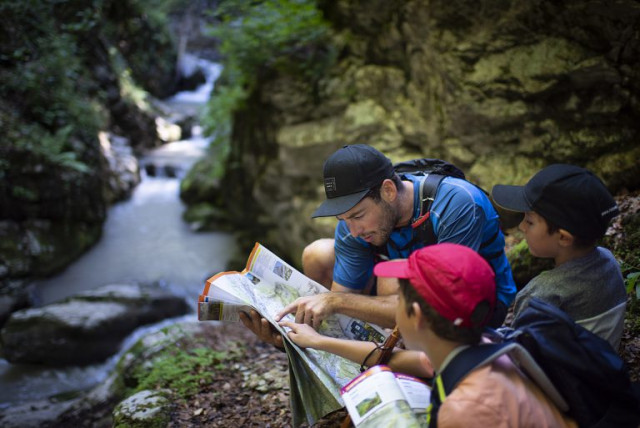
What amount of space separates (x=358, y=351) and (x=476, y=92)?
3.58m

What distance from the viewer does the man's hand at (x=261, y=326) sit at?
8.38 feet

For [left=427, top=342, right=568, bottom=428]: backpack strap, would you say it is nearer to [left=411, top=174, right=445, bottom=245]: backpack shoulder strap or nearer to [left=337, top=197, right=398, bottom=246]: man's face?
[left=411, top=174, right=445, bottom=245]: backpack shoulder strap

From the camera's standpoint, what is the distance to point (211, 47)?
26.3 meters

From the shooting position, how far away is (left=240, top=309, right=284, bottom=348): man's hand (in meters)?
2.55

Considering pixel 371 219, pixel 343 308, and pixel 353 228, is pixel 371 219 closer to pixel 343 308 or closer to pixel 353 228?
pixel 353 228

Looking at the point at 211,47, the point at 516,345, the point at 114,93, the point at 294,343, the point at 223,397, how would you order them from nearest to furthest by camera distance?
1. the point at 516,345
2. the point at 294,343
3. the point at 223,397
4. the point at 114,93
5. the point at 211,47

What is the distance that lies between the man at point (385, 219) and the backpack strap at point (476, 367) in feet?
2.23

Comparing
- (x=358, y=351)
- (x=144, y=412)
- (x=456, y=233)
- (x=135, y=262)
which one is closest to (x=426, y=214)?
(x=456, y=233)

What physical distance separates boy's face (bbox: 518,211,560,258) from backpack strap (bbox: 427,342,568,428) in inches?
23.9

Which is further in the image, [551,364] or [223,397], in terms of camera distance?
[223,397]

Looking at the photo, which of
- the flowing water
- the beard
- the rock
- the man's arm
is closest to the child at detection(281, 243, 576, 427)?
the man's arm

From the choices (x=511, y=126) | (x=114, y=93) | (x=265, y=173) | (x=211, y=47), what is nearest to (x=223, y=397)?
(x=511, y=126)

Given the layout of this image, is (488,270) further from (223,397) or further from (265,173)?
(265,173)

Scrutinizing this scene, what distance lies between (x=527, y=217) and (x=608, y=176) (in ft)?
9.12
